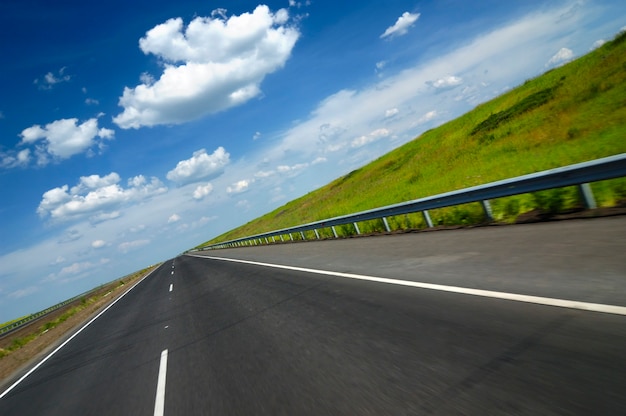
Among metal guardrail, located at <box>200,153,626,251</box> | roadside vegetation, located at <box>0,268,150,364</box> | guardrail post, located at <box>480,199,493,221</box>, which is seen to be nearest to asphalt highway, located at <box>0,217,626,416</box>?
guardrail post, located at <box>480,199,493,221</box>

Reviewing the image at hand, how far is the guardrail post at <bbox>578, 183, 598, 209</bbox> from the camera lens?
759 cm

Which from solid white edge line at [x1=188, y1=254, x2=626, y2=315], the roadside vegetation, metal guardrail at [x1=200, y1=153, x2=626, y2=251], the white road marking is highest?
the roadside vegetation

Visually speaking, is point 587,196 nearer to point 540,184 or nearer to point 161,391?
point 540,184

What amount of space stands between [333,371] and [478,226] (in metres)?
7.40

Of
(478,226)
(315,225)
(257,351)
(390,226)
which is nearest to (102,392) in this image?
(257,351)

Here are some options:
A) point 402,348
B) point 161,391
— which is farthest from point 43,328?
point 402,348

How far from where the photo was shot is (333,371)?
12.9 ft

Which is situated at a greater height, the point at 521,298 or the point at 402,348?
the point at 402,348

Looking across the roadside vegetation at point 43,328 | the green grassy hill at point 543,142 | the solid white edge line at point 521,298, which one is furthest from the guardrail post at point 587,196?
the roadside vegetation at point 43,328

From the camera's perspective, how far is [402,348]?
4016mm

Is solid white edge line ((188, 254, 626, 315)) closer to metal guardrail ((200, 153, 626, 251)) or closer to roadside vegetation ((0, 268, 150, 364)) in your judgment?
metal guardrail ((200, 153, 626, 251))

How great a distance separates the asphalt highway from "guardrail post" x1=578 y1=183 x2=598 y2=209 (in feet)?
2.69

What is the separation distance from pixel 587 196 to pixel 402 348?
20.2ft

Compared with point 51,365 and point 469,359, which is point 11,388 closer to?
point 51,365
